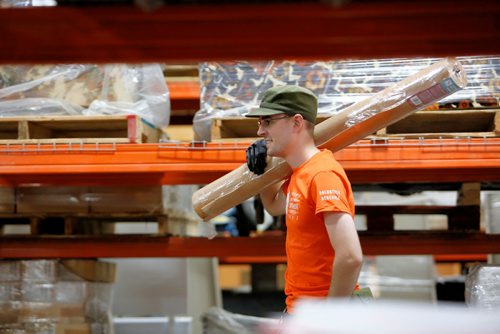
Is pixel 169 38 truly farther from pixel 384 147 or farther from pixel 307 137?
pixel 384 147

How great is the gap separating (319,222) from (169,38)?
1557 mm

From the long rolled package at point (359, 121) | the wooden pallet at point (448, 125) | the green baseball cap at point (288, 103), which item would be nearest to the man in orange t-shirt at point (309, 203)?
the green baseball cap at point (288, 103)

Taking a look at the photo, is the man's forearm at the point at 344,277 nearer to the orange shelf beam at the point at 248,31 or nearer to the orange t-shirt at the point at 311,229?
the orange t-shirt at the point at 311,229

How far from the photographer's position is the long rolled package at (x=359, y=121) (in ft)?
11.5

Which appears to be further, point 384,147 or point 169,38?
point 384,147

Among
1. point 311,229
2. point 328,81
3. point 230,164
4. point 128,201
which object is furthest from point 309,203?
point 128,201

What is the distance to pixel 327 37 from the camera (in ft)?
6.63

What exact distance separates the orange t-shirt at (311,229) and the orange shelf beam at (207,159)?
919 mm

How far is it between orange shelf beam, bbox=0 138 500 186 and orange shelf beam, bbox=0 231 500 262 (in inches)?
22.9

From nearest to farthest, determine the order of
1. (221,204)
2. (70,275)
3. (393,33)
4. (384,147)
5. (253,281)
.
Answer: (393,33)
(221,204)
(384,147)
(70,275)
(253,281)

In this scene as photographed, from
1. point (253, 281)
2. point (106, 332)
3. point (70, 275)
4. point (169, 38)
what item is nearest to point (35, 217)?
point (70, 275)

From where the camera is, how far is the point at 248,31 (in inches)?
79.0

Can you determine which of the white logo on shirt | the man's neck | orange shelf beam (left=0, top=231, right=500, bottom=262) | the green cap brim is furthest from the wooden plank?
the white logo on shirt

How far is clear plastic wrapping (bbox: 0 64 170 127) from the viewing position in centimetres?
468
